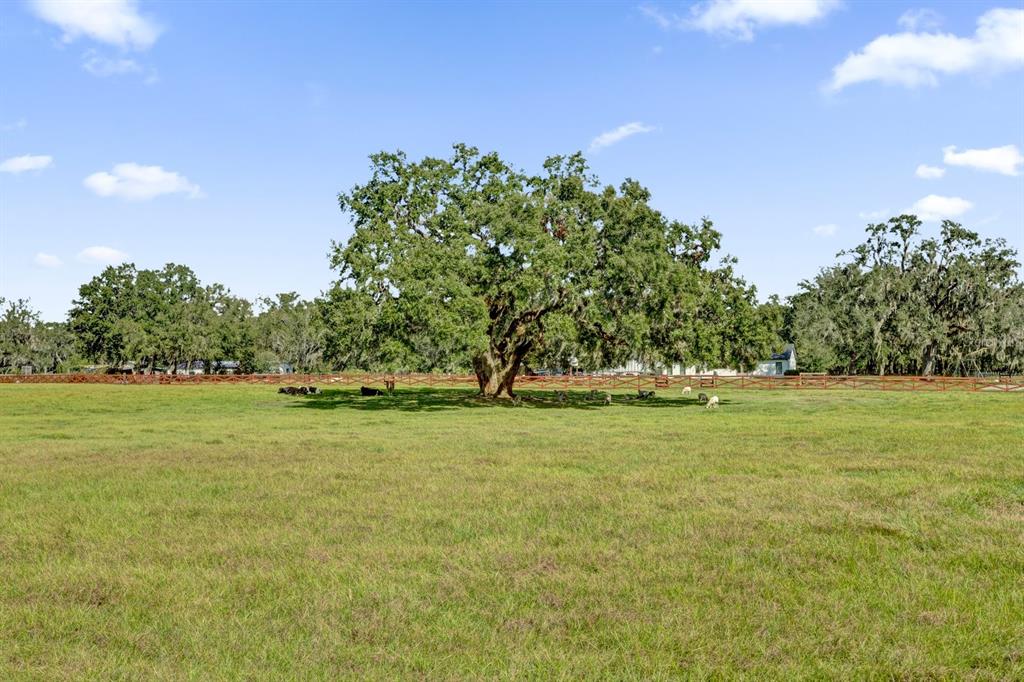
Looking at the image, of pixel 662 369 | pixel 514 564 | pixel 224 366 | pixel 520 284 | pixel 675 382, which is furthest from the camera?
pixel 224 366

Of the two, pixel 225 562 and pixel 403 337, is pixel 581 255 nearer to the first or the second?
pixel 403 337

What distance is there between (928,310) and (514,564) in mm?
76469

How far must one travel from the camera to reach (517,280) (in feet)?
127

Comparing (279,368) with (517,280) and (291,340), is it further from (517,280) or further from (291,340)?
(517,280)

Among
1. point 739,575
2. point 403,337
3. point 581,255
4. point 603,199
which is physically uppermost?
point 603,199

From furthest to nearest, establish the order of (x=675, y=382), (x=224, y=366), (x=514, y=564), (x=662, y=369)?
(x=224, y=366)
(x=675, y=382)
(x=662, y=369)
(x=514, y=564)

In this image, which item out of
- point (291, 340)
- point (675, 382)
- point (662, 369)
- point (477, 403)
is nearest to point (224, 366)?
point (291, 340)

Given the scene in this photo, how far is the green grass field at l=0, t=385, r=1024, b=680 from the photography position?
6.32 meters

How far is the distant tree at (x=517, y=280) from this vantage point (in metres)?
38.7

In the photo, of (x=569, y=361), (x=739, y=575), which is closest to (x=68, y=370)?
(x=569, y=361)

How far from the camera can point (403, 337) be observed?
38938 mm

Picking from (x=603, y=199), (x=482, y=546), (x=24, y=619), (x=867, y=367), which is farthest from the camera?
(x=867, y=367)

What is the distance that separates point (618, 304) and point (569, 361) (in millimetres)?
22337

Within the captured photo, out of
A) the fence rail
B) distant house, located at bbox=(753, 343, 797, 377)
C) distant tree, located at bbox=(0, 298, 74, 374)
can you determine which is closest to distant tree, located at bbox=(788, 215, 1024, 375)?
the fence rail
